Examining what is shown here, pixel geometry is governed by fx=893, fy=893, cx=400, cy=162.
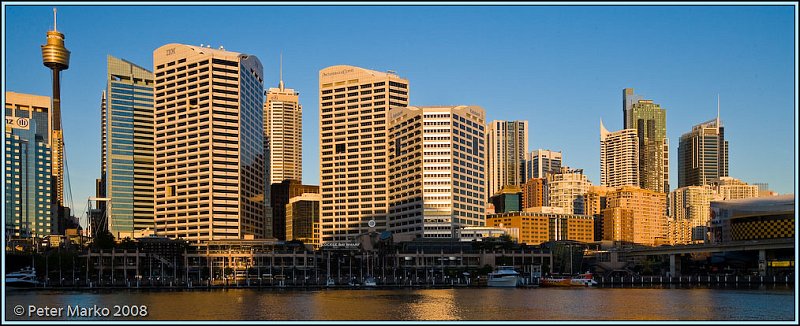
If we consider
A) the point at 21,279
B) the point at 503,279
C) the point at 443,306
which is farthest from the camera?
the point at 503,279

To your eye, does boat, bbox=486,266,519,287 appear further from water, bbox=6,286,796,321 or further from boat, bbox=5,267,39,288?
boat, bbox=5,267,39,288

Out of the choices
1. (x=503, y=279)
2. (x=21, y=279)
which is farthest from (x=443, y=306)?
(x=21, y=279)

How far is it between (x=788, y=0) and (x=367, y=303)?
3297 inches

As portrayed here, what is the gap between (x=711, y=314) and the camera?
10681 cm

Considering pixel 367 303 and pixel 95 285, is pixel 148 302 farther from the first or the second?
pixel 95 285

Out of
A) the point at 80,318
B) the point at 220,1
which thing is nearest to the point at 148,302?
the point at 80,318

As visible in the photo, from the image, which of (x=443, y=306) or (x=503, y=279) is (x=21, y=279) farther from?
(x=503, y=279)

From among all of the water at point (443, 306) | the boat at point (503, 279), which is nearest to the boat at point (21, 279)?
the water at point (443, 306)

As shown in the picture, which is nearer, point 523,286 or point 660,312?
point 660,312

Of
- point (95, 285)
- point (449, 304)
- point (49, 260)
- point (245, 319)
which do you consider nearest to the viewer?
point (245, 319)

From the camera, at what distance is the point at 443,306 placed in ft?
398

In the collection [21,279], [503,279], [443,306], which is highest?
[443,306]

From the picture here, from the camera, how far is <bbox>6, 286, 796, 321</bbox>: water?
103m

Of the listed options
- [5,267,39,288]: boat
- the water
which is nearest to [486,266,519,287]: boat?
the water
